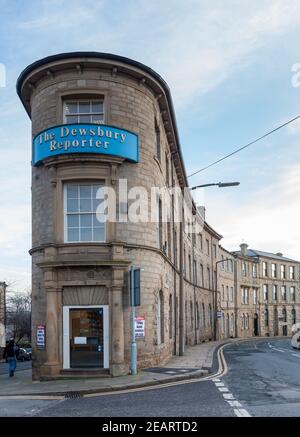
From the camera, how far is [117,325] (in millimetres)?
16312

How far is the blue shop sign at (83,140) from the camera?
661 inches

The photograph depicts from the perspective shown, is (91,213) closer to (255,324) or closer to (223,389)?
(223,389)

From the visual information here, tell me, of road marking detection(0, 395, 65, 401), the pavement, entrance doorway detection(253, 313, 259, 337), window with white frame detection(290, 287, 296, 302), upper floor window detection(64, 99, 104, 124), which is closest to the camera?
road marking detection(0, 395, 65, 401)

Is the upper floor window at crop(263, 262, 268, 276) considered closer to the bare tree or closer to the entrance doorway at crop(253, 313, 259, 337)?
the entrance doorway at crop(253, 313, 259, 337)

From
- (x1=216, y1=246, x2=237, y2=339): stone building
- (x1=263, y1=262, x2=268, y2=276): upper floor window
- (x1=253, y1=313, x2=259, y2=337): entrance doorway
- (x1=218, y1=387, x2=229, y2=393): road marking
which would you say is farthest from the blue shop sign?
(x1=263, y1=262, x2=268, y2=276): upper floor window

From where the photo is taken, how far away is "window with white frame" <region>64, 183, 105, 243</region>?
17.2 m

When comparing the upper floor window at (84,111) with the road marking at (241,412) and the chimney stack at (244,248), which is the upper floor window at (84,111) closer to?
the road marking at (241,412)

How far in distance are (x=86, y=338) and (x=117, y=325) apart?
1.12m

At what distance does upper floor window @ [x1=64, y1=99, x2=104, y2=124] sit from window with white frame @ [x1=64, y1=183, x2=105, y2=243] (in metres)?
2.32

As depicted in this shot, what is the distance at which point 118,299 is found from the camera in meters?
16.5

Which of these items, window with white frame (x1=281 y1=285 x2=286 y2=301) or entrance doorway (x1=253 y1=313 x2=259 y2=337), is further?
window with white frame (x1=281 y1=285 x2=286 y2=301)

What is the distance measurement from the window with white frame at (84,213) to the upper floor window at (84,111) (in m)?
2.32
